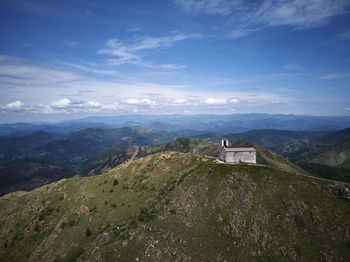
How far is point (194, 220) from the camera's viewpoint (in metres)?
38.8

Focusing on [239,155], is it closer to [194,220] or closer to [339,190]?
[339,190]

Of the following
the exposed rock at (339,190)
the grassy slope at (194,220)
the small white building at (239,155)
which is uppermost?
the small white building at (239,155)

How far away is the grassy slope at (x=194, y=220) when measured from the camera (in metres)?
31.8

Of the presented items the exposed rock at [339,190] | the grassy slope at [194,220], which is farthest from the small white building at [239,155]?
the exposed rock at [339,190]

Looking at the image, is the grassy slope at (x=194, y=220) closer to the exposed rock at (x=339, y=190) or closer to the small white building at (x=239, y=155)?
the exposed rock at (x=339, y=190)

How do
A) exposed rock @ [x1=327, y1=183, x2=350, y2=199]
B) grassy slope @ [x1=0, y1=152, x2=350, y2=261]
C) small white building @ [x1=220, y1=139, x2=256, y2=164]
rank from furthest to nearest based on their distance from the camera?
small white building @ [x1=220, y1=139, x2=256, y2=164], exposed rock @ [x1=327, y1=183, x2=350, y2=199], grassy slope @ [x1=0, y1=152, x2=350, y2=261]

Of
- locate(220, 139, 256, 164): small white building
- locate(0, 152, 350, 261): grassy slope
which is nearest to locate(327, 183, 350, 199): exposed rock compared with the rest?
locate(0, 152, 350, 261): grassy slope

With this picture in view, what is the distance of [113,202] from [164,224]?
24922mm

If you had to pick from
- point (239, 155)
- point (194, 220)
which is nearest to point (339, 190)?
point (239, 155)

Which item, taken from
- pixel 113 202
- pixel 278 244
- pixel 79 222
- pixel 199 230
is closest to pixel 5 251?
pixel 79 222

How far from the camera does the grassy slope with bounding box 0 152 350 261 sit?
1250 inches

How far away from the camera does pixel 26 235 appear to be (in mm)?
57812

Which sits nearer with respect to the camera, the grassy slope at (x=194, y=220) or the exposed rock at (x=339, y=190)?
the grassy slope at (x=194, y=220)

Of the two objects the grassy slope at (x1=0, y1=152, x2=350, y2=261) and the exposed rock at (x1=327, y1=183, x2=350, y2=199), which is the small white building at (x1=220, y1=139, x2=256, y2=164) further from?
the exposed rock at (x1=327, y1=183, x2=350, y2=199)
